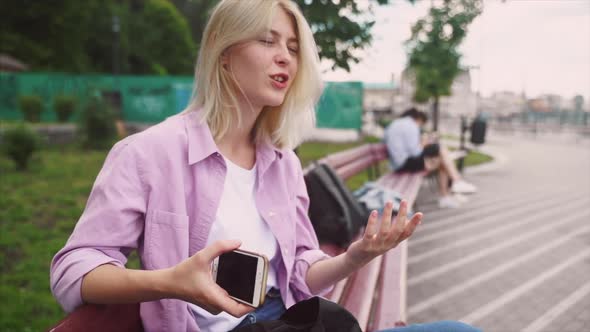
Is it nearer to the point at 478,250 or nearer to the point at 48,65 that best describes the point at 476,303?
the point at 478,250

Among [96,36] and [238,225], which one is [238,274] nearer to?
[238,225]

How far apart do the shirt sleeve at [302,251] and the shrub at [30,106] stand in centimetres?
2031

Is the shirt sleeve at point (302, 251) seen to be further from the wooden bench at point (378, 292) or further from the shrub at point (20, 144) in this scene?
the shrub at point (20, 144)

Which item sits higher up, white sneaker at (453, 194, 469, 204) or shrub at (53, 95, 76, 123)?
shrub at (53, 95, 76, 123)

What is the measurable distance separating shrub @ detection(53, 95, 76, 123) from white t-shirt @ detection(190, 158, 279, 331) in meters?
20.5

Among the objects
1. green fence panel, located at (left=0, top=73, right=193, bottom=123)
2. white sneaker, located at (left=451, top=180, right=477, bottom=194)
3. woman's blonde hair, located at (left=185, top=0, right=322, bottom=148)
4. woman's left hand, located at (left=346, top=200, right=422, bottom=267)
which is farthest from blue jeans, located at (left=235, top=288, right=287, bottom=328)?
green fence panel, located at (left=0, top=73, right=193, bottom=123)

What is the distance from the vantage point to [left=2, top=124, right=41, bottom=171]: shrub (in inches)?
367

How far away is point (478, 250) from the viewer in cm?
550

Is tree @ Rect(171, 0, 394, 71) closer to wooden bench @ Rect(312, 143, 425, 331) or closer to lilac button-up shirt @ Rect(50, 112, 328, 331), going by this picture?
wooden bench @ Rect(312, 143, 425, 331)

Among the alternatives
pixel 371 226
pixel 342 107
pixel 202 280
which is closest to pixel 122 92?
pixel 342 107

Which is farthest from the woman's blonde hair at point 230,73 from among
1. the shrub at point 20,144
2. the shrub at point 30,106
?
the shrub at point 30,106

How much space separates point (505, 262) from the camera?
16.7 feet

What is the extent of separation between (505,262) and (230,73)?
4.32 metres

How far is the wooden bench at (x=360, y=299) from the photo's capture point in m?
1.27
